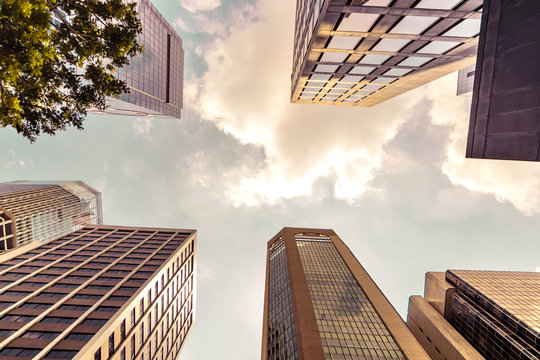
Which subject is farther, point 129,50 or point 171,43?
point 171,43

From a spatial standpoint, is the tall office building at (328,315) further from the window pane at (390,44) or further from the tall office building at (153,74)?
the tall office building at (153,74)

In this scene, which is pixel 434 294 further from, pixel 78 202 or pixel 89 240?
pixel 78 202

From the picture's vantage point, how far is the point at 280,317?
42969mm

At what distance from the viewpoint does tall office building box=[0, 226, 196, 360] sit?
32656 millimetres

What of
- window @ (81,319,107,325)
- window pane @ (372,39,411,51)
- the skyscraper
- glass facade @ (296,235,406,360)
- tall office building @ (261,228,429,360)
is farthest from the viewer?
window @ (81,319,107,325)

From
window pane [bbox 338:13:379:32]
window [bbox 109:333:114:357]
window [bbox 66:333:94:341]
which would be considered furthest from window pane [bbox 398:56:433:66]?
window [bbox 66:333:94:341]

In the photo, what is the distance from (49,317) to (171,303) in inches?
1114

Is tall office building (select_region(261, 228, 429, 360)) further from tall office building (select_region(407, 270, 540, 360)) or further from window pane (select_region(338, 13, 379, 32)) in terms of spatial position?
window pane (select_region(338, 13, 379, 32))

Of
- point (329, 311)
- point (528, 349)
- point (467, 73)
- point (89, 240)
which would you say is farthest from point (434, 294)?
point (89, 240)

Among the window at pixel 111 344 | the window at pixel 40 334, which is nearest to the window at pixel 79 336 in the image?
the window at pixel 40 334

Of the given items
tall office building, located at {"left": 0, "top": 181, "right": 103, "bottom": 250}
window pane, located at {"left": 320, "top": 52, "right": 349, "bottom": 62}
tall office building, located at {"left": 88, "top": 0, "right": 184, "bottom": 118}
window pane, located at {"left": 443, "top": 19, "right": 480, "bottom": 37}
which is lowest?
tall office building, located at {"left": 0, "top": 181, "right": 103, "bottom": 250}

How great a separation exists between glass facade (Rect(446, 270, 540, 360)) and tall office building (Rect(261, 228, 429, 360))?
966 inches

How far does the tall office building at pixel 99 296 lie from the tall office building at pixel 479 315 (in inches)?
2618

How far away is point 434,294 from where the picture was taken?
6209cm
